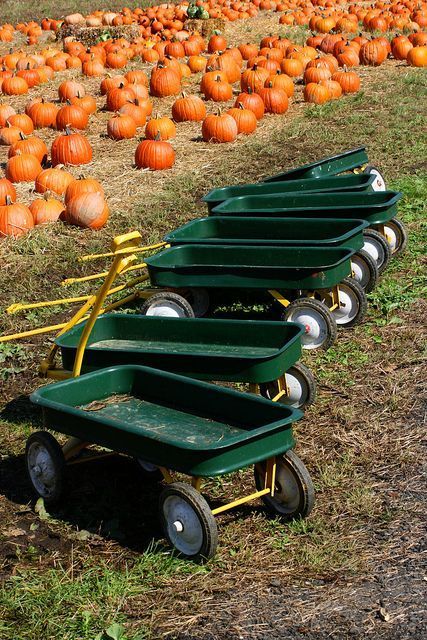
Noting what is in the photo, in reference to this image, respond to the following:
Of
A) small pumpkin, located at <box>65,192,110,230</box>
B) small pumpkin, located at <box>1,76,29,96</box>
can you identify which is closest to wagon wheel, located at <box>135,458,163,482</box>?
small pumpkin, located at <box>65,192,110,230</box>

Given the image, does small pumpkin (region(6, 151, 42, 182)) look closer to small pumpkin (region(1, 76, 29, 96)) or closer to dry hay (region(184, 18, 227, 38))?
small pumpkin (region(1, 76, 29, 96))

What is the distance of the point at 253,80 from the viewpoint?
42.4 feet

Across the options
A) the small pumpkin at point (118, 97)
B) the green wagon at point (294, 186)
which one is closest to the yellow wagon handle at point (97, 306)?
the green wagon at point (294, 186)

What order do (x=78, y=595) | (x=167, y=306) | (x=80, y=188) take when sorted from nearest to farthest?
(x=78, y=595), (x=167, y=306), (x=80, y=188)

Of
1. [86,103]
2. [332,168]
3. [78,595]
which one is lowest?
[78,595]

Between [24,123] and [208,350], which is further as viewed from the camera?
[24,123]

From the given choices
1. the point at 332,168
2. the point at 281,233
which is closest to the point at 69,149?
the point at 332,168

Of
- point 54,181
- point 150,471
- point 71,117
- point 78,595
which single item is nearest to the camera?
point 78,595

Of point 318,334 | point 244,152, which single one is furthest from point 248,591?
point 244,152

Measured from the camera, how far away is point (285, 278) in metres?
6.19

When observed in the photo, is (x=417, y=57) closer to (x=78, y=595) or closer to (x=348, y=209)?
(x=348, y=209)

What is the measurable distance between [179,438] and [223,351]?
3.22ft

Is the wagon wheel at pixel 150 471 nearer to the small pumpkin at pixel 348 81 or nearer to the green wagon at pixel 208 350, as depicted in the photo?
the green wagon at pixel 208 350

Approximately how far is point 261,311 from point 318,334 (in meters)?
0.83
